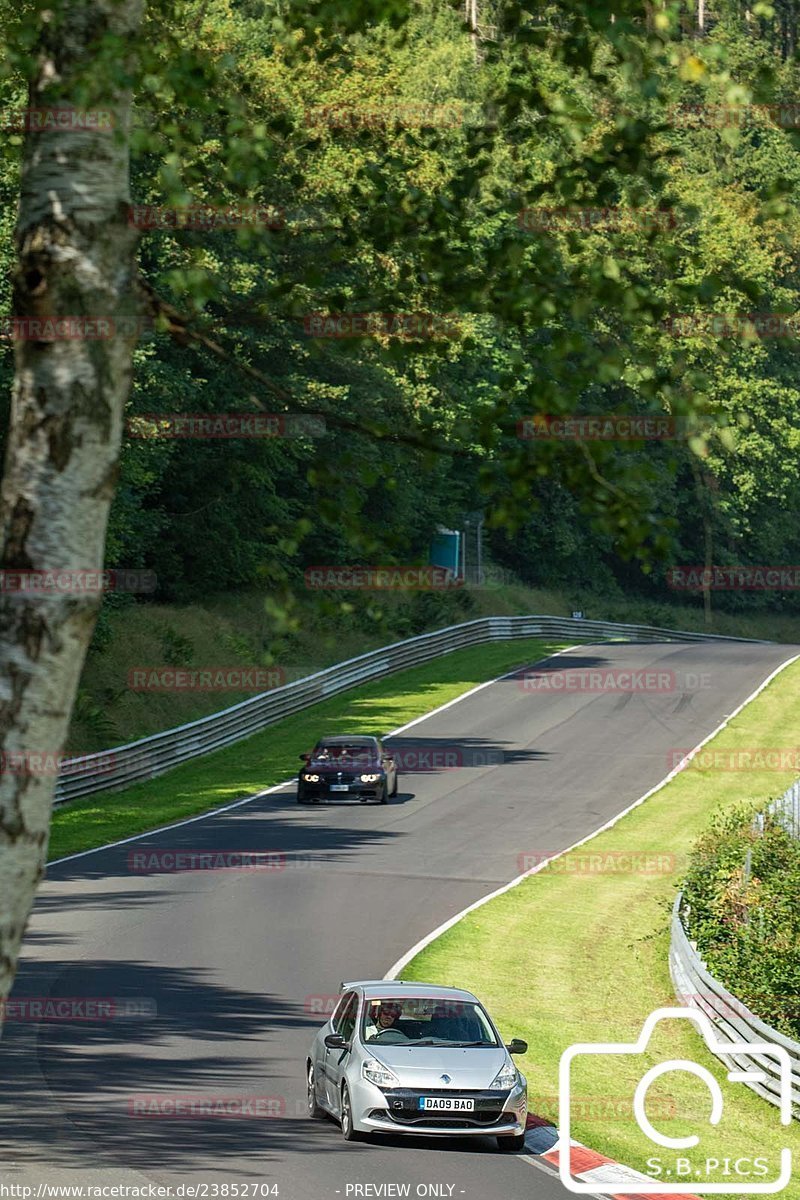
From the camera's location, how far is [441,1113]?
15.9 metres

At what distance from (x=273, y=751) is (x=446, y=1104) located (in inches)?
1318

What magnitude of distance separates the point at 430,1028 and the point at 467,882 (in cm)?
1689

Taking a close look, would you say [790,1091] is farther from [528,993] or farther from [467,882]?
[467,882]

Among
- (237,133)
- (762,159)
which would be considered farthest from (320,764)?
Result: (762,159)

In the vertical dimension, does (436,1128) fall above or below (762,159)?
below

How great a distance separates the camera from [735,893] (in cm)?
2809

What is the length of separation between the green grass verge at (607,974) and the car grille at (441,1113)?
1.44m
